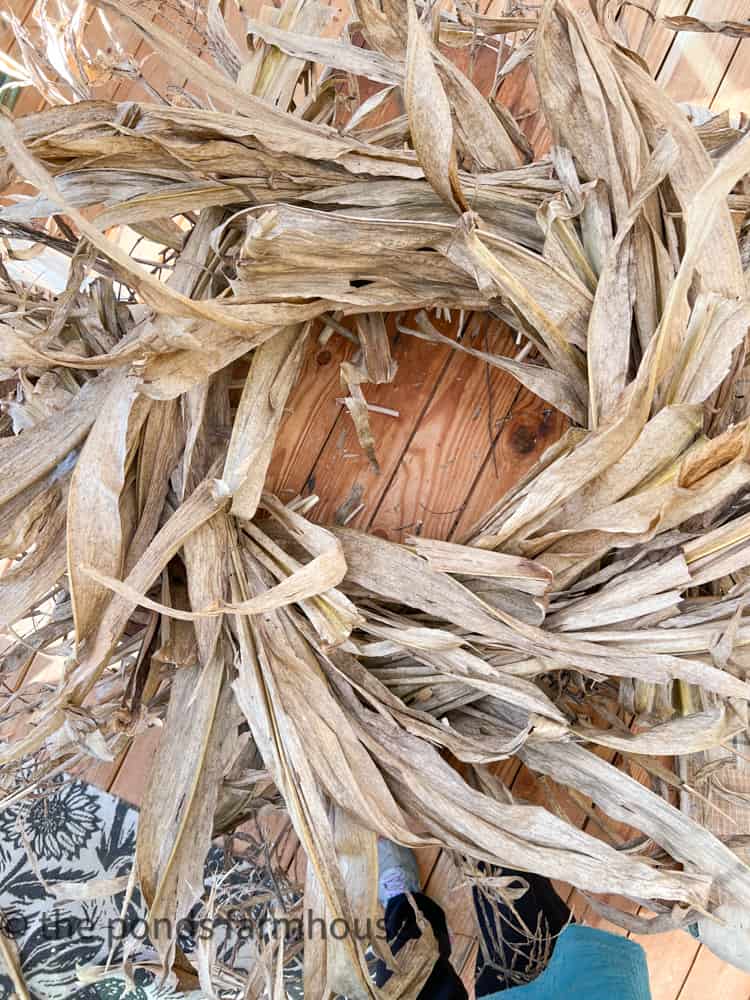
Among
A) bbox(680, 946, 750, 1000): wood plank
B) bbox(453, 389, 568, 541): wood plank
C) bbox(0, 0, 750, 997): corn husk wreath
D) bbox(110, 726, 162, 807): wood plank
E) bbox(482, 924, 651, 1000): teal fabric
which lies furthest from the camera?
bbox(110, 726, 162, 807): wood plank

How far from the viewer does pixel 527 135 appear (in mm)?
813

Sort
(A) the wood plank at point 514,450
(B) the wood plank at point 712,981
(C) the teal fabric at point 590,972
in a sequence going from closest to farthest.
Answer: (A) the wood plank at point 514,450 → (C) the teal fabric at point 590,972 → (B) the wood plank at point 712,981

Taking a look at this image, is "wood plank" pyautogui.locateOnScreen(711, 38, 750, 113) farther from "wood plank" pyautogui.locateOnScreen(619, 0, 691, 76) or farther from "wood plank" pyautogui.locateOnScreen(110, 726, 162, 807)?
"wood plank" pyautogui.locateOnScreen(110, 726, 162, 807)

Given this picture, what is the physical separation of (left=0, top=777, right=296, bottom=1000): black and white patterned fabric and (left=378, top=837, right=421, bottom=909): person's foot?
0.57ft

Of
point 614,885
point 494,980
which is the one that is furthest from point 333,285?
point 494,980

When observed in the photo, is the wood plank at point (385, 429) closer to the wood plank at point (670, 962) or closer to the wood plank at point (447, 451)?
the wood plank at point (447, 451)

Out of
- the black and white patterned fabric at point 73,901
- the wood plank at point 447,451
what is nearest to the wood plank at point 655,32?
the wood plank at point 447,451

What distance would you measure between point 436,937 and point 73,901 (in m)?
0.51

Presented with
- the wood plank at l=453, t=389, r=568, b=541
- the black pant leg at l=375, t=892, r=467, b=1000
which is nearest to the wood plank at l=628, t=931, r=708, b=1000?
the black pant leg at l=375, t=892, r=467, b=1000

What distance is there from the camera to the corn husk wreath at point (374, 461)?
0.57 metres

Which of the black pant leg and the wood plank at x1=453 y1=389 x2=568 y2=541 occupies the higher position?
the wood plank at x1=453 y1=389 x2=568 y2=541

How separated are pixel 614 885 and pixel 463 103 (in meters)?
0.63

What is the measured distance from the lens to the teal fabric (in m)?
0.81

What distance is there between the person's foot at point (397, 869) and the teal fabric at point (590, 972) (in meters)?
0.18
